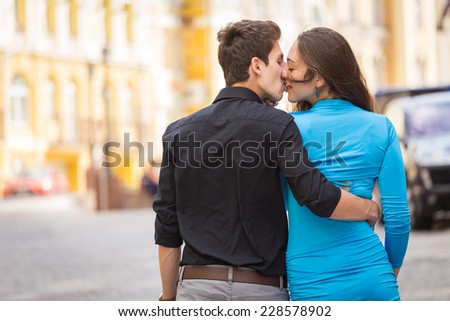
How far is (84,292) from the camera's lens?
9961 mm

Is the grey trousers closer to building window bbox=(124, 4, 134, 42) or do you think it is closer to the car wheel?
the car wheel

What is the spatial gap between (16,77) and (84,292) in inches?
1388

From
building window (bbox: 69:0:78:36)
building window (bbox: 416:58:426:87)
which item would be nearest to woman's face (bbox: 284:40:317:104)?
building window (bbox: 69:0:78:36)

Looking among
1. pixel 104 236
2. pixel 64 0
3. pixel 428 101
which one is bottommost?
pixel 104 236

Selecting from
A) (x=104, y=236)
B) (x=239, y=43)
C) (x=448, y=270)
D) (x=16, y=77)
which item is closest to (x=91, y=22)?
(x=16, y=77)

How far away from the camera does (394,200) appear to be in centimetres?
320

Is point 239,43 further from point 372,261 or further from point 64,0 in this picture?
point 64,0

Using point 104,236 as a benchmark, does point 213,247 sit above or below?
above

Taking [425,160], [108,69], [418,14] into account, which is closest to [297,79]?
[425,160]

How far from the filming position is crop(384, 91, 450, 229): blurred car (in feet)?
53.5

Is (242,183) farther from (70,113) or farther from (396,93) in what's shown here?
(70,113)

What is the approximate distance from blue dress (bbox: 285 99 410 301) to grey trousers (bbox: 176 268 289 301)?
50mm

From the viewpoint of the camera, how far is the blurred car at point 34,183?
124ft

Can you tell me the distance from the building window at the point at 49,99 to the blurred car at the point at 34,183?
5.82 metres
